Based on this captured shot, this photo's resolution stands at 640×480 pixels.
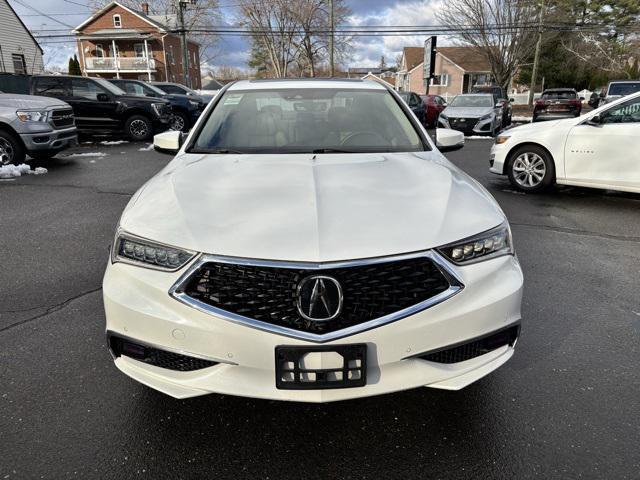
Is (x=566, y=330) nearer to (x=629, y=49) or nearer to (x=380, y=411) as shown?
(x=380, y=411)

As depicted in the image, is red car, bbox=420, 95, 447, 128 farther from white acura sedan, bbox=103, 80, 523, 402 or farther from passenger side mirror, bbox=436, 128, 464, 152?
white acura sedan, bbox=103, 80, 523, 402

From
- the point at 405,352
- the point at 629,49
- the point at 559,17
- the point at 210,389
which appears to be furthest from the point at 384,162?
the point at 629,49

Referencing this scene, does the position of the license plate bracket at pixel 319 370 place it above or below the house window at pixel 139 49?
below

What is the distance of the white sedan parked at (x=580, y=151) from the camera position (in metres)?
6.35

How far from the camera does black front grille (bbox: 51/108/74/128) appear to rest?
9484mm

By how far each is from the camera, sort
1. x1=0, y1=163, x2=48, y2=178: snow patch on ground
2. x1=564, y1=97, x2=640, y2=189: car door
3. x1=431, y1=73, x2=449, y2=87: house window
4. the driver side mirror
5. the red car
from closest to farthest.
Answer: x1=564, y1=97, x2=640, y2=189: car door → the driver side mirror → x1=0, y1=163, x2=48, y2=178: snow patch on ground → the red car → x1=431, y1=73, x2=449, y2=87: house window

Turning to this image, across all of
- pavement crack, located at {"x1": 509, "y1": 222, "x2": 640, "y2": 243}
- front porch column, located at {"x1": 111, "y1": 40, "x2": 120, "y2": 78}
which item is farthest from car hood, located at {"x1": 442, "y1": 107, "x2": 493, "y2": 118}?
front porch column, located at {"x1": 111, "y1": 40, "x2": 120, "y2": 78}

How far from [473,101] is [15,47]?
27349 millimetres

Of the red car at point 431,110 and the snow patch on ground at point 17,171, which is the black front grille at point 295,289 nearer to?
the snow patch on ground at point 17,171

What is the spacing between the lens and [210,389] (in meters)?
1.96

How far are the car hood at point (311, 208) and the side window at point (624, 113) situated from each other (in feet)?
16.3

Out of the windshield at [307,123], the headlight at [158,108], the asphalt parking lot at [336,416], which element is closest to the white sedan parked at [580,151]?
the asphalt parking lot at [336,416]

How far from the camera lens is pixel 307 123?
3414 mm

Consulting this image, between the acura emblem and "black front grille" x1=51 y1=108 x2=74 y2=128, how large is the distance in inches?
374
